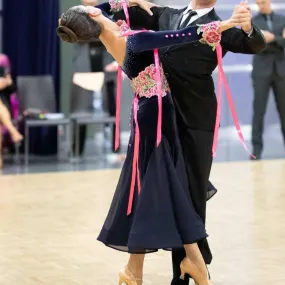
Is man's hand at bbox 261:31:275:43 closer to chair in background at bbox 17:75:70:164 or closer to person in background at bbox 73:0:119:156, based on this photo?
person in background at bbox 73:0:119:156

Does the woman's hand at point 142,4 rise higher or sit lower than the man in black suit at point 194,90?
higher

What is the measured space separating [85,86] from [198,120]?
6.31 meters

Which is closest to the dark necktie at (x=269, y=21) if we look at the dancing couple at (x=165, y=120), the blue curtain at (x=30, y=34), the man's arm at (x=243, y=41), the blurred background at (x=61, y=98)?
the blurred background at (x=61, y=98)

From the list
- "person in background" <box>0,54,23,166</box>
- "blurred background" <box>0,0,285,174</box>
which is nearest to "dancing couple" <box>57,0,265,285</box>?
"blurred background" <box>0,0,285,174</box>

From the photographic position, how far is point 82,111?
11.2 m

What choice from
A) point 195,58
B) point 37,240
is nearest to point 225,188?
point 37,240

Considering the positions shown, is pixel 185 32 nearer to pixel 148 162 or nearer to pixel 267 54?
pixel 148 162

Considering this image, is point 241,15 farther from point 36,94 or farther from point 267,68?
point 36,94

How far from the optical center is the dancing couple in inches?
175

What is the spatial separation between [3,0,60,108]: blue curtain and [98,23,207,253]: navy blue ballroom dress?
721 centimetres

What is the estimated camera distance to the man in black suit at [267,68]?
10680mm

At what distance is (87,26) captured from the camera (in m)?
4.36

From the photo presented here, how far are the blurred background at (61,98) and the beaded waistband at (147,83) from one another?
5.53 m

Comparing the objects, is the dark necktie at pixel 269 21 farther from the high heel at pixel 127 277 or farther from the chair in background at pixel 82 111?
the high heel at pixel 127 277
